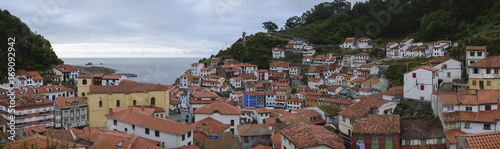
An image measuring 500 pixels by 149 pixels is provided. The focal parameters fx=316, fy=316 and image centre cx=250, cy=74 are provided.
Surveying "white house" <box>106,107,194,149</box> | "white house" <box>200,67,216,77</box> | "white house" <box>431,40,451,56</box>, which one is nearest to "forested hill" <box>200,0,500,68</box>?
"white house" <box>431,40,451,56</box>

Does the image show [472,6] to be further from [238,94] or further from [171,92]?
[171,92]

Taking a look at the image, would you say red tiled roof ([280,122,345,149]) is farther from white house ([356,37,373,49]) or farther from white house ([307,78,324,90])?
white house ([356,37,373,49])

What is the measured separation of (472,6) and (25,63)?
69.9 m

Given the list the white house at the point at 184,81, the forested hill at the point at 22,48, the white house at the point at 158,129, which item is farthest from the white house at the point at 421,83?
the forested hill at the point at 22,48

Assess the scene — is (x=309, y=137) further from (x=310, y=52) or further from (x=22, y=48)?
(x=310, y=52)

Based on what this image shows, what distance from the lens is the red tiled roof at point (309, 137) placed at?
16156mm

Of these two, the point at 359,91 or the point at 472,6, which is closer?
the point at 359,91

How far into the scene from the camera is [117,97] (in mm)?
32969

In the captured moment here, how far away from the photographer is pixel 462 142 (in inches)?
368

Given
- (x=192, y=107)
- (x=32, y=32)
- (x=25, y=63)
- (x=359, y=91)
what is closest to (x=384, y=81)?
(x=359, y=91)

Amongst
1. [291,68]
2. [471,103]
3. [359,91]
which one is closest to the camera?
[471,103]

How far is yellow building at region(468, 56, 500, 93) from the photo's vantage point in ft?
70.1

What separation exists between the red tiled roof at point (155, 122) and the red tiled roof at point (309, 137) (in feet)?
20.4

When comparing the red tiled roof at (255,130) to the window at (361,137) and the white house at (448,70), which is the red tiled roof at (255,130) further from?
the white house at (448,70)
